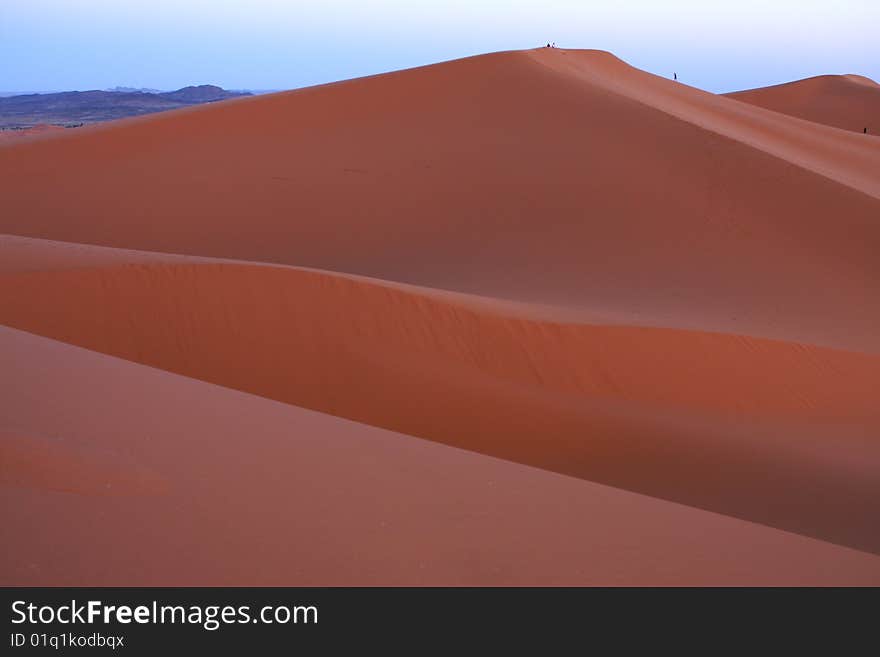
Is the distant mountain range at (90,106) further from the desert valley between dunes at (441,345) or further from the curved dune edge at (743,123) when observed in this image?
the desert valley between dunes at (441,345)

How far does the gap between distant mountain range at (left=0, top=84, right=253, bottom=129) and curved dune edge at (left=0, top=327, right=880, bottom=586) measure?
6661 cm

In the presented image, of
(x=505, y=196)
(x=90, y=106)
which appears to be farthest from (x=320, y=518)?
(x=90, y=106)

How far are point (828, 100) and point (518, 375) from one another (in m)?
50.7

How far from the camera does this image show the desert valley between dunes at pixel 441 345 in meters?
3.18

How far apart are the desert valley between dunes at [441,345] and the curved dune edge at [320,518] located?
0.01 metres

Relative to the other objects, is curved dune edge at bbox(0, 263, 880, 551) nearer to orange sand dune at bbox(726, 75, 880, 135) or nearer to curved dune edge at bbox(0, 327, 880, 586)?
curved dune edge at bbox(0, 327, 880, 586)

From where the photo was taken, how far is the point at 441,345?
7.69 metres

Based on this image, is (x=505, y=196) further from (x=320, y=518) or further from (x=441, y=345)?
(x=320, y=518)

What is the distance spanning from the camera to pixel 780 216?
538 inches

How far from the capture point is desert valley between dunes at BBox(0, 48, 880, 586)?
3.18 meters

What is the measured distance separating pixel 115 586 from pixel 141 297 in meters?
5.42

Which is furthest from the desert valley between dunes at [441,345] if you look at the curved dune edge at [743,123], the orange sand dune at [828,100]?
the orange sand dune at [828,100]
